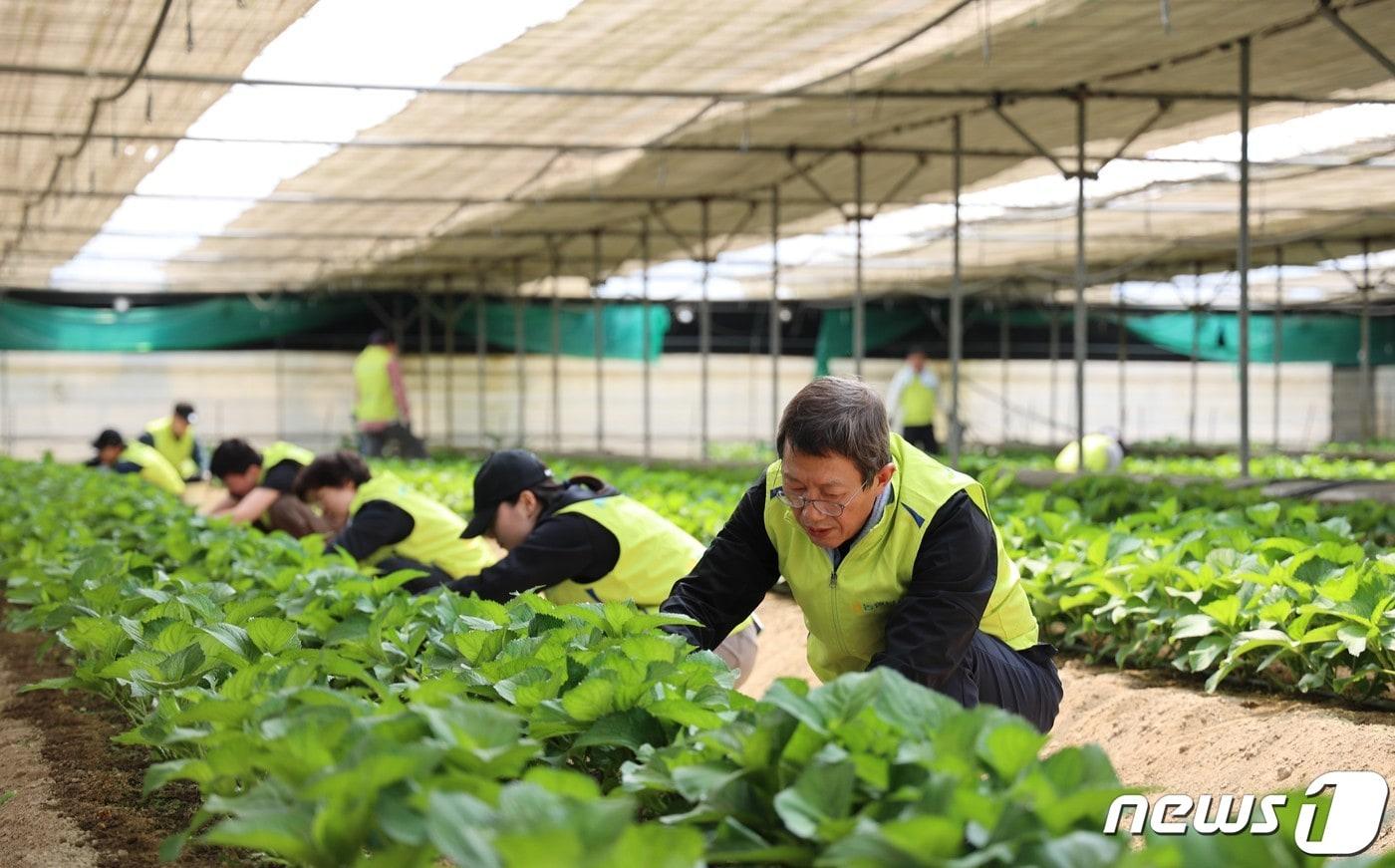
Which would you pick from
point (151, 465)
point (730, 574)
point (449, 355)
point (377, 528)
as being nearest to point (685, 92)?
point (377, 528)

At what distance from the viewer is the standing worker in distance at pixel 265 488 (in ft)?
27.2

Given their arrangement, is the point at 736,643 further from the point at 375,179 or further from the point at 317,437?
the point at 317,437

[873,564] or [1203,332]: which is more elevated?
[1203,332]

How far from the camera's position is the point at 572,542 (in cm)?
463

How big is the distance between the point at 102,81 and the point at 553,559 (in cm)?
695

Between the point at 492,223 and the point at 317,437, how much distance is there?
8756mm

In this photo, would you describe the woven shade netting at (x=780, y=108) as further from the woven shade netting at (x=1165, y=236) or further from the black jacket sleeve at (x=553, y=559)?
the black jacket sleeve at (x=553, y=559)

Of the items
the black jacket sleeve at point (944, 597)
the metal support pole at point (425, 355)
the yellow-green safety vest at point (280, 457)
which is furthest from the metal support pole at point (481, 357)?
the black jacket sleeve at point (944, 597)

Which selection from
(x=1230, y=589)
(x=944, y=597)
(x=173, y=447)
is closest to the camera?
(x=944, y=597)

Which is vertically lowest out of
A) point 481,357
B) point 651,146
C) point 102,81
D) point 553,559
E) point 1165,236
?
point 553,559

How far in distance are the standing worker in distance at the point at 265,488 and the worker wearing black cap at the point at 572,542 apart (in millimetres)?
3218

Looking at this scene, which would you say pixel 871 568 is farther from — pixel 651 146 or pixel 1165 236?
pixel 1165 236

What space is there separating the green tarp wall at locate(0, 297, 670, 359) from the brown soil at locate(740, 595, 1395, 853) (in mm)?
19487

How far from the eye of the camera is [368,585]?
13.6 feet
